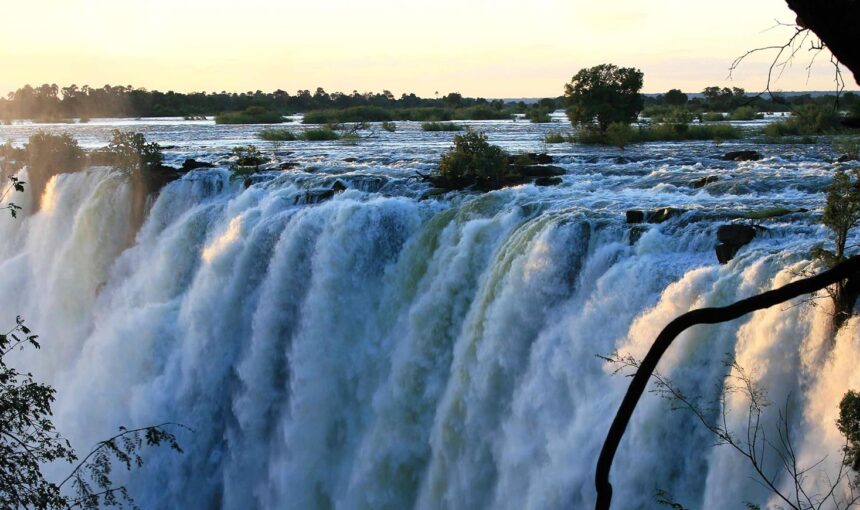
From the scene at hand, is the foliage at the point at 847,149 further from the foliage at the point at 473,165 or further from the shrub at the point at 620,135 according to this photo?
the shrub at the point at 620,135

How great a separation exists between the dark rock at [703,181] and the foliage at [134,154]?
13892 mm

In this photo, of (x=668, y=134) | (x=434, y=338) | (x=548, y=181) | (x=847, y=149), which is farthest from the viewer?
(x=668, y=134)

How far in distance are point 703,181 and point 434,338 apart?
6.35 meters

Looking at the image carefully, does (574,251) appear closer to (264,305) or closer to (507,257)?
(507,257)

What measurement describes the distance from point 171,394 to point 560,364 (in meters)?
8.17

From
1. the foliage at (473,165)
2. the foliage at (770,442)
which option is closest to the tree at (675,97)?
the foliage at (473,165)

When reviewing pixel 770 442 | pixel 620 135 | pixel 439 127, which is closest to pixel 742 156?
pixel 620 135

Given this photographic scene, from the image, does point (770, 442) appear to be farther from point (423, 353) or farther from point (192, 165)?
point (192, 165)

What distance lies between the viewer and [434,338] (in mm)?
12898

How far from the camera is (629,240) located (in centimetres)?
1163

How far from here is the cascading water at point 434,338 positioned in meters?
8.84

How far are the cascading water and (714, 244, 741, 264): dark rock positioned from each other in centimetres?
17

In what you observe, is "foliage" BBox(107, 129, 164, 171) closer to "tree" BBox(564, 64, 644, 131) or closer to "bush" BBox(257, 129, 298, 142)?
"bush" BBox(257, 129, 298, 142)

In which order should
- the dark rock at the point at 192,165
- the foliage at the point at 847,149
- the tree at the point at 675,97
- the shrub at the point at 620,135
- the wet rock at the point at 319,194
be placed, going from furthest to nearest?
the tree at the point at 675,97
the shrub at the point at 620,135
the dark rock at the point at 192,165
the foliage at the point at 847,149
the wet rock at the point at 319,194
